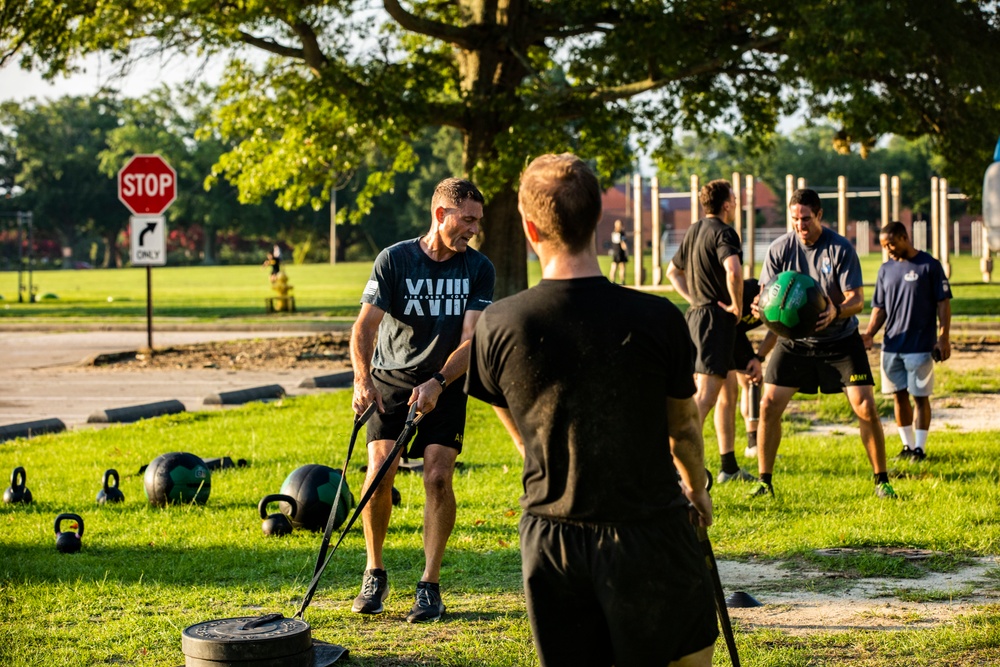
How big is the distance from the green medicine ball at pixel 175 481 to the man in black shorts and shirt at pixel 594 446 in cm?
598

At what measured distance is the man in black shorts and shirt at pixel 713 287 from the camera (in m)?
9.25

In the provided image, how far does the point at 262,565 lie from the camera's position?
732cm

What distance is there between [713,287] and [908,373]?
2431 mm

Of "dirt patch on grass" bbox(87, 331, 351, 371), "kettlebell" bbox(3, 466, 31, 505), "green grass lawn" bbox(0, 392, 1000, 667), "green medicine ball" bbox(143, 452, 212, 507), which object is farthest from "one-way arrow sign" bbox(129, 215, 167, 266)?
"green medicine ball" bbox(143, 452, 212, 507)

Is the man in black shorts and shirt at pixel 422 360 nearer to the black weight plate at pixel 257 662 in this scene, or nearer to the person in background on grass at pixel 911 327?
the black weight plate at pixel 257 662

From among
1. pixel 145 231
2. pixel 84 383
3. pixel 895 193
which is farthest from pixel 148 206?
pixel 895 193

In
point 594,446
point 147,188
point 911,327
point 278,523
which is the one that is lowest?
point 278,523

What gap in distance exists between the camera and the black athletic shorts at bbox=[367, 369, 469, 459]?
641cm

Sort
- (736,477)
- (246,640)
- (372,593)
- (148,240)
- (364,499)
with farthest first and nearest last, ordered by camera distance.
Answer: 1. (148,240)
2. (736,477)
3. (372,593)
4. (364,499)
5. (246,640)

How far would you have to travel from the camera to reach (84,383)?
18.3 metres

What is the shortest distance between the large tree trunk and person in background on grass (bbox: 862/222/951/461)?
10610 millimetres

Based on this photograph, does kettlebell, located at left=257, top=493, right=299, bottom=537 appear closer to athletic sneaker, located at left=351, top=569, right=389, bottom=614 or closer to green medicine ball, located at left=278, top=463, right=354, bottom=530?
green medicine ball, located at left=278, top=463, right=354, bottom=530

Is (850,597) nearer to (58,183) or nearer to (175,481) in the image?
(175,481)

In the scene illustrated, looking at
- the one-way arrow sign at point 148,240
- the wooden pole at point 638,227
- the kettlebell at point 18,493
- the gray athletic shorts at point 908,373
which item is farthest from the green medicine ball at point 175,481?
the wooden pole at point 638,227
